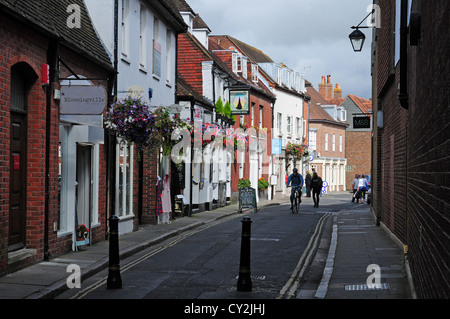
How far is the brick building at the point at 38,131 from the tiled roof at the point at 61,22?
26 millimetres

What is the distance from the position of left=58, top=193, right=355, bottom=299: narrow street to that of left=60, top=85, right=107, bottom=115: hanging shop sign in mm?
2972

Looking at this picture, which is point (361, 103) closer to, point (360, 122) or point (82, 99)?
point (360, 122)

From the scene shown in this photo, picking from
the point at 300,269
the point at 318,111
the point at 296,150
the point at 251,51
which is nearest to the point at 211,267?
the point at 300,269

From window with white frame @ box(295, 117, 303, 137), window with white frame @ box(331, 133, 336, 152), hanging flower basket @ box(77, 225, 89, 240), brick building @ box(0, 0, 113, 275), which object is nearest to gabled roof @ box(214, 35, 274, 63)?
window with white frame @ box(295, 117, 303, 137)

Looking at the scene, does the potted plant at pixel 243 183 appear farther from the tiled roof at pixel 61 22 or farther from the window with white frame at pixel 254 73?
the tiled roof at pixel 61 22

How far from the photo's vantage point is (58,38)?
12328mm

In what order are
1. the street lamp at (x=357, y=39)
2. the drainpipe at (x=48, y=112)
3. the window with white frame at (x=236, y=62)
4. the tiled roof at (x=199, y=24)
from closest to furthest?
the drainpipe at (x=48, y=112)
the street lamp at (x=357, y=39)
the tiled roof at (x=199, y=24)
the window with white frame at (x=236, y=62)

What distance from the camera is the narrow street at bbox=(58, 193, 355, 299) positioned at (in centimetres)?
945

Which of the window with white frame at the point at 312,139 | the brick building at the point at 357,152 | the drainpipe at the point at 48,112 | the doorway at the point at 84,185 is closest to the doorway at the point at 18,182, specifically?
the drainpipe at the point at 48,112

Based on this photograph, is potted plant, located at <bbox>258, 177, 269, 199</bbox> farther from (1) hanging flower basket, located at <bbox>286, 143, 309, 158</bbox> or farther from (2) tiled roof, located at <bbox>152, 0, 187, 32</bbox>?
(2) tiled roof, located at <bbox>152, 0, 187, 32</bbox>

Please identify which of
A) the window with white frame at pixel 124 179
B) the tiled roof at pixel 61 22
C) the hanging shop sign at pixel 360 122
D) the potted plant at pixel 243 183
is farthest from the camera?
the potted plant at pixel 243 183

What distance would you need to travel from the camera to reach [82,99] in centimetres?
1252

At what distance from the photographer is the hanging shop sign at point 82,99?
1229 centimetres
